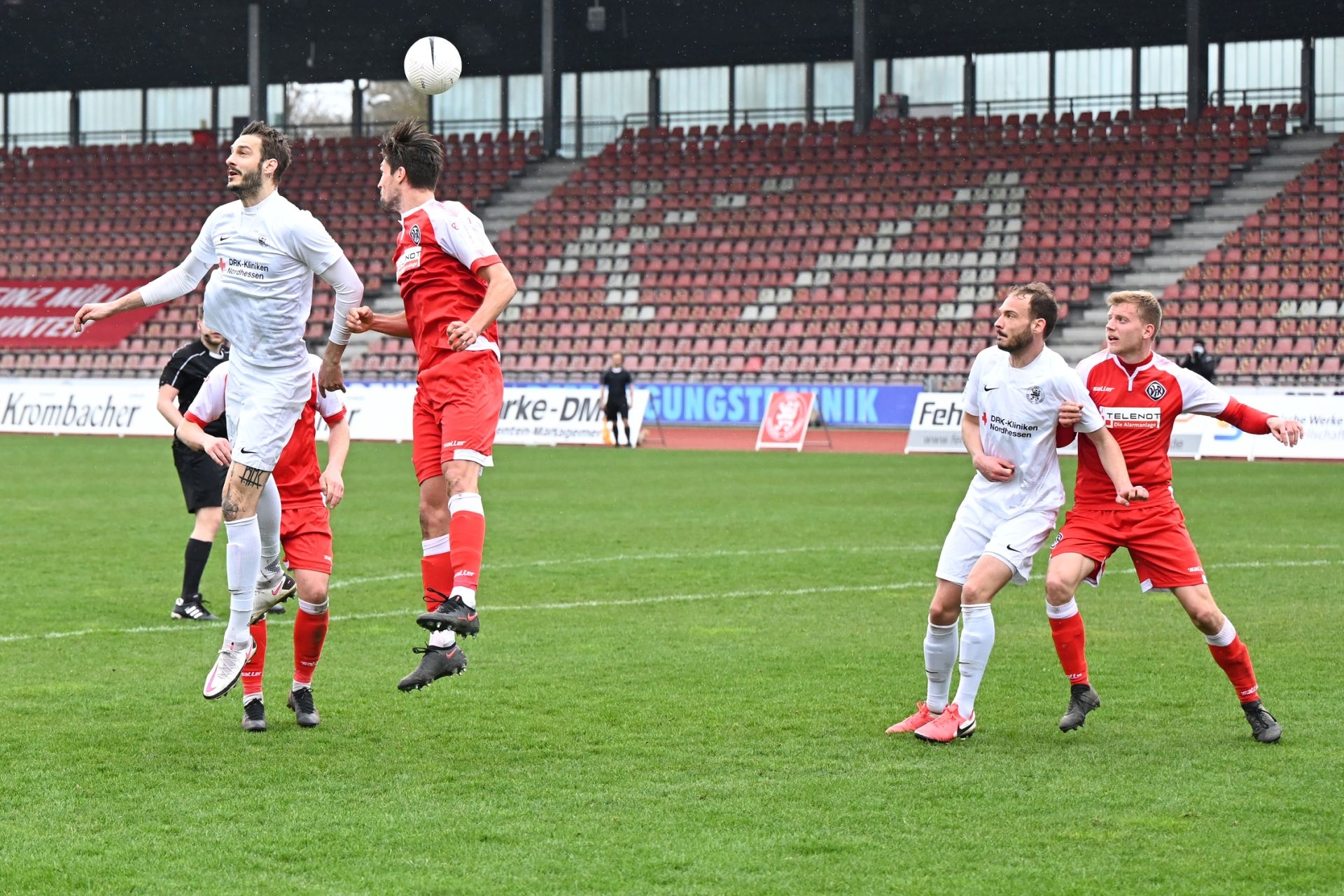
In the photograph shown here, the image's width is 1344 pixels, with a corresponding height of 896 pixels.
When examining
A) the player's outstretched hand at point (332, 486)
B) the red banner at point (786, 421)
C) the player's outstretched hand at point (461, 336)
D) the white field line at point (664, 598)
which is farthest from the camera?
the red banner at point (786, 421)

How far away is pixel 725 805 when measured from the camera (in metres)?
5.66

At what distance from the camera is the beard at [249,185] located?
270 inches

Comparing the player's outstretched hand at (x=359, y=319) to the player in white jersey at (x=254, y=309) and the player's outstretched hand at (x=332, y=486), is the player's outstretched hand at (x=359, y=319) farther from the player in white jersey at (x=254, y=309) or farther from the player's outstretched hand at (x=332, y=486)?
the player's outstretched hand at (x=332, y=486)

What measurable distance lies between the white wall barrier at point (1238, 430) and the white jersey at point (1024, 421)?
53.8ft

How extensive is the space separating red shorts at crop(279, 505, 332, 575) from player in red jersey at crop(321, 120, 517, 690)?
0.48m

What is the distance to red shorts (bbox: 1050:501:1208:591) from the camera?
274 inches

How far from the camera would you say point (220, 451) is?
7.12 meters

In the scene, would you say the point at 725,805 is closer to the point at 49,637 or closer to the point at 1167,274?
the point at 49,637

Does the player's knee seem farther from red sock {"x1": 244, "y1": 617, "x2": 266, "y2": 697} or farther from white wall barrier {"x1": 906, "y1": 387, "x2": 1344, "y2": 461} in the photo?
white wall barrier {"x1": 906, "y1": 387, "x2": 1344, "y2": 461}

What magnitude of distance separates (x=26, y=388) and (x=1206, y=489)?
72.8ft

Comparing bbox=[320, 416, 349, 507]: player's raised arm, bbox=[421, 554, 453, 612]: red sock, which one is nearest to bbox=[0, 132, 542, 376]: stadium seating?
bbox=[320, 416, 349, 507]: player's raised arm

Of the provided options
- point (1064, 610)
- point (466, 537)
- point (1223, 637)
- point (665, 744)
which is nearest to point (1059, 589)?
point (1064, 610)

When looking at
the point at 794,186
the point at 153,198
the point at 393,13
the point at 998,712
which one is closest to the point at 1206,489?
the point at 998,712

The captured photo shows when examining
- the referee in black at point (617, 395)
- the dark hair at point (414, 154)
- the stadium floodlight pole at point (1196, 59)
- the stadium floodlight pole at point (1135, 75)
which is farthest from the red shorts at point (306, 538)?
the stadium floodlight pole at point (1135, 75)
